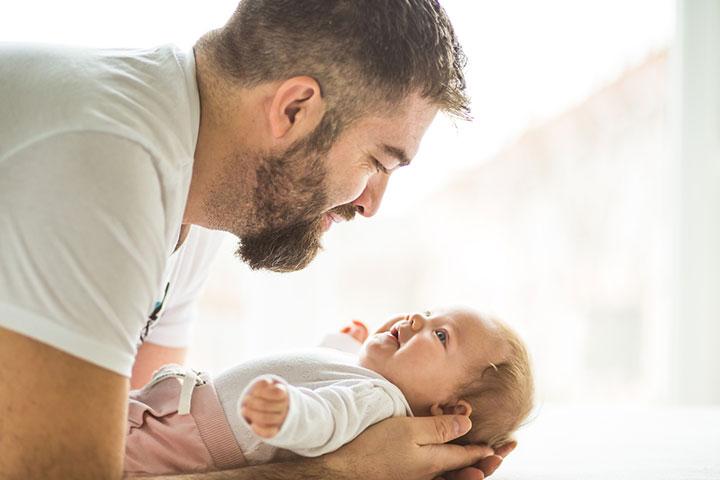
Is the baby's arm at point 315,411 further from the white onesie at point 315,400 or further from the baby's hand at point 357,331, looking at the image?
the baby's hand at point 357,331

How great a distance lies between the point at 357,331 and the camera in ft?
6.45

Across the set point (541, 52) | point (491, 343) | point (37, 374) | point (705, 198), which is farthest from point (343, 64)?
point (705, 198)

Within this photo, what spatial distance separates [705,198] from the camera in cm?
354

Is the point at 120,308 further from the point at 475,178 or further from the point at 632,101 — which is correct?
the point at 632,101

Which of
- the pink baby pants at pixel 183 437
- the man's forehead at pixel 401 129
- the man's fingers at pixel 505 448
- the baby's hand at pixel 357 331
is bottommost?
the pink baby pants at pixel 183 437

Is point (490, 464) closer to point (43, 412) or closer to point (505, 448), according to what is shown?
point (505, 448)

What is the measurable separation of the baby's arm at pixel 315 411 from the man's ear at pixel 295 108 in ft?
1.49

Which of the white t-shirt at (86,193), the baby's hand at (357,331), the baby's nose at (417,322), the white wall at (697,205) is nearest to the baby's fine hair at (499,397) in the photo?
the baby's nose at (417,322)

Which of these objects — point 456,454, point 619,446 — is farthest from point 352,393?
point 619,446

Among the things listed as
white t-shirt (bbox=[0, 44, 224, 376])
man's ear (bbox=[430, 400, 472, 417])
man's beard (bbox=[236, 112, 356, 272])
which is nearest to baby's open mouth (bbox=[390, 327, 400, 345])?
man's ear (bbox=[430, 400, 472, 417])

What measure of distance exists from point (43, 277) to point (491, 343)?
2.69 feet

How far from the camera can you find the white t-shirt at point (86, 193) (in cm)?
123

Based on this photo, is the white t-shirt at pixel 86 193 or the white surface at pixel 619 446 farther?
the white surface at pixel 619 446

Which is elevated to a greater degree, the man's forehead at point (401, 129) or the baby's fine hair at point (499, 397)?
the man's forehead at point (401, 129)
